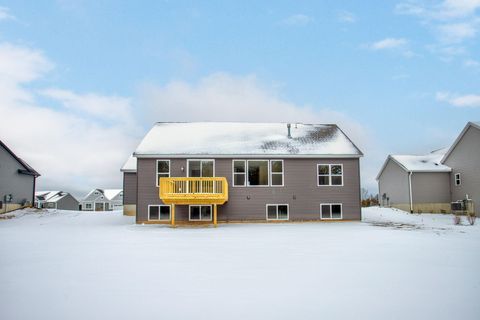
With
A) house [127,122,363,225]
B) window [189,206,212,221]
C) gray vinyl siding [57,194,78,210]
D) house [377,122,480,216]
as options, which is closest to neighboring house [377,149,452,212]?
house [377,122,480,216]

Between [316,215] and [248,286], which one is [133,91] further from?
[248,286]

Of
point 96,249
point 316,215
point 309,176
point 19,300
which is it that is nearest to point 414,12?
point 309,176

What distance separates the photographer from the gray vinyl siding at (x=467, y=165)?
78.5 feet

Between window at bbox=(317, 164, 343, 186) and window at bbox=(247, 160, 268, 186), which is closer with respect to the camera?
window at bbox=(247, 160, 268, 186)

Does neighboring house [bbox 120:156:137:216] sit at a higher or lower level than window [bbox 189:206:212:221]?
higher

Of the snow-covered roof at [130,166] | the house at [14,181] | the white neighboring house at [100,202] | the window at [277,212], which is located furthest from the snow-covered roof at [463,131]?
the white neighboring house at [100,202]

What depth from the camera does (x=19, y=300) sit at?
5938mm

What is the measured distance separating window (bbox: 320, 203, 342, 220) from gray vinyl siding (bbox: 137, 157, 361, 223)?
212mm

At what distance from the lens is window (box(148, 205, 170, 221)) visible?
833 inches

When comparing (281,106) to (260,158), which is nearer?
(260,158)

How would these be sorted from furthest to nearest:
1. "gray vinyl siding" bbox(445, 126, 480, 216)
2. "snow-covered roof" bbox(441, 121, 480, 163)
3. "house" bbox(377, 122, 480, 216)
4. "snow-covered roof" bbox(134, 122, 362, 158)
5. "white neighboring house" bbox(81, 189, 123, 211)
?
1. "white neighboring house" bbox(81, 189, 123, 211)
2. "house" bbox(377, 122, 480, 216)
3. "gray vinyl siding" bbox(445, 126, 480, 216)
4. "snow-covered roof" bbox(441, 121, 480, 163)
5. "snow-covered roof" bbox(134, 122, 362, 158)

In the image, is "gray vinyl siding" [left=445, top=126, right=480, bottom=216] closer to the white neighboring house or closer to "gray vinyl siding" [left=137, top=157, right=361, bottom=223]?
"gray vinyl siding" [left=137, top=157, right=361, bottom=223]

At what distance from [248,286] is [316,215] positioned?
15.6 m

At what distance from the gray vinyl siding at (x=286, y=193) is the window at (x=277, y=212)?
23cm
